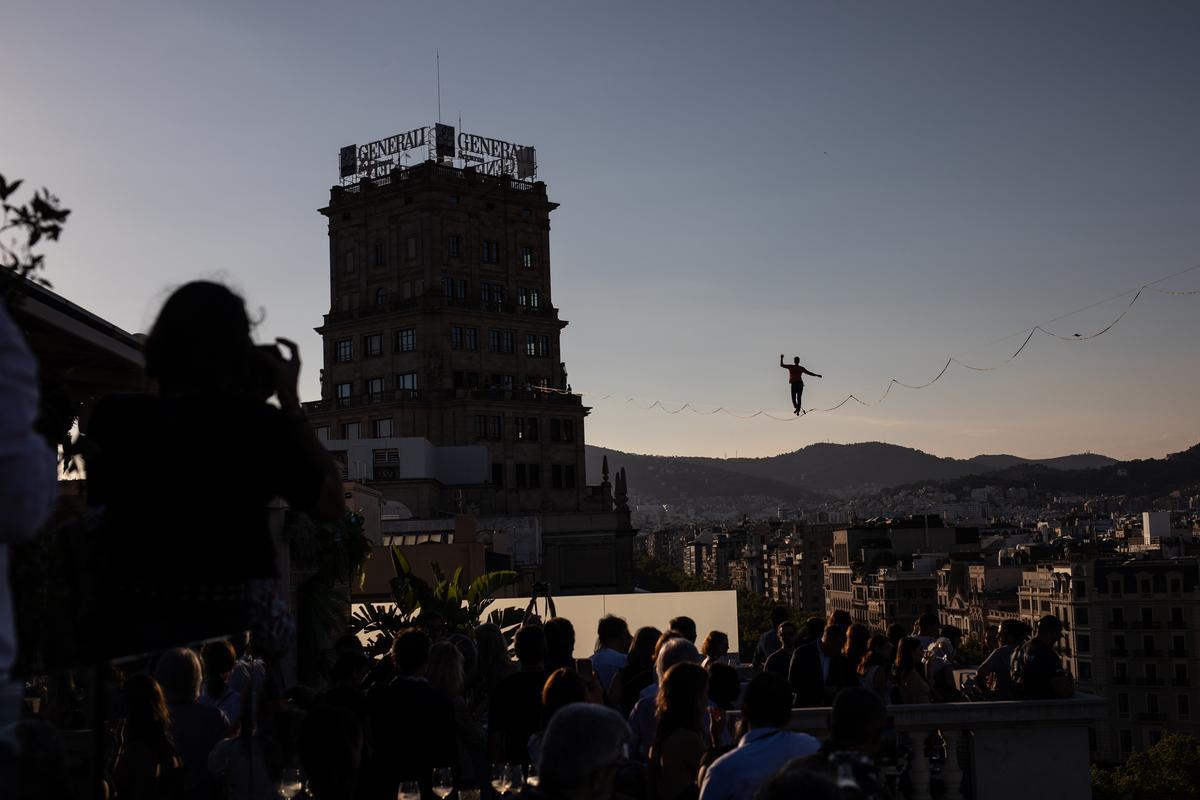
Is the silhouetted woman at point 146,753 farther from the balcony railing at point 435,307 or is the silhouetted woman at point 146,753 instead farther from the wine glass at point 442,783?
the balcony railing at point 435,307

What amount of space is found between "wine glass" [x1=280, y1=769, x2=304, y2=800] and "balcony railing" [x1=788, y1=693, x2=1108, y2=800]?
4754 millimetres

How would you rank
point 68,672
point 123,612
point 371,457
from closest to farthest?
point 123,612 < point 68,672 < point 371,457

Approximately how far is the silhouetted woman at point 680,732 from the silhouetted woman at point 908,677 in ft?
15.6

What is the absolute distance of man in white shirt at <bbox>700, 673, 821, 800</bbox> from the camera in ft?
19.3

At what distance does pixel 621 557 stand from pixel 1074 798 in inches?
2880

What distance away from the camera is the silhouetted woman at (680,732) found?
21.8 feet

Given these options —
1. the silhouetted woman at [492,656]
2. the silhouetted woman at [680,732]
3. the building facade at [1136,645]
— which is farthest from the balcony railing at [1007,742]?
the building facade at [1136,645]

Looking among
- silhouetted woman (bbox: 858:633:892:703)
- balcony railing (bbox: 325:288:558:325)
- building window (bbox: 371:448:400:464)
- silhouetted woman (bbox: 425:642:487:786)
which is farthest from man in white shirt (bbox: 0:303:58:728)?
balcony railing (bbox: 325:288:558:325)

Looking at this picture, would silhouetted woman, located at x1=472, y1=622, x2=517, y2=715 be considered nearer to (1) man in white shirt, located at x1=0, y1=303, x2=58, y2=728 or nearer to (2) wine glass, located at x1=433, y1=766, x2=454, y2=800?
(2) wine glass, located at x1=433, y1=766, x2=454, y2=800

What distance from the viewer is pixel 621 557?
272ft

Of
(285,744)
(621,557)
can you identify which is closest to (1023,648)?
(285,744)

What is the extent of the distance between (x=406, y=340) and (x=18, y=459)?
88139 mm

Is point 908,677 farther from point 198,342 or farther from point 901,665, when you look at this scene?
point 198,342

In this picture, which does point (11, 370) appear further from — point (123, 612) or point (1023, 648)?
point (1023, 648)
